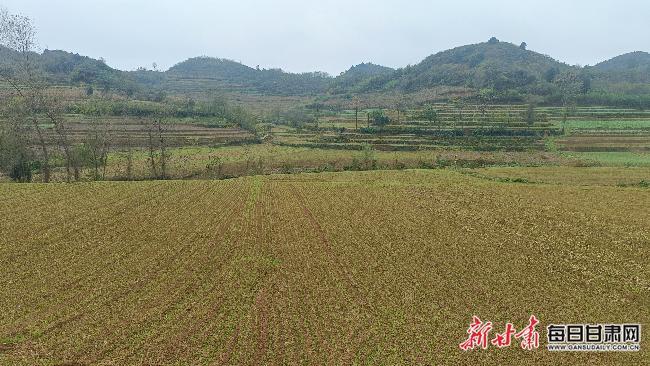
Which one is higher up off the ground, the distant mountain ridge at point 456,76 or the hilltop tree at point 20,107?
the distant mountain ridge at point 456,76

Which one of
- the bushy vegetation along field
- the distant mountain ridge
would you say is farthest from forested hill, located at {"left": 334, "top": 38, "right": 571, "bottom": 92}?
the bushy vegetation along field

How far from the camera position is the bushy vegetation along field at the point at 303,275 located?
530 inches

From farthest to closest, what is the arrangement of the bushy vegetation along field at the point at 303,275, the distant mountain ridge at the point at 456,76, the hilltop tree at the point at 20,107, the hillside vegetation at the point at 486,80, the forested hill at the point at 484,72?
the forested hill at the point at 484,72
the distant mountain ridge at the point at 456,76
the hillside vegetation at the point at 486,80
the hilltop tree at the point at 20,107
the bushy vegetation along field at the point at 303,275

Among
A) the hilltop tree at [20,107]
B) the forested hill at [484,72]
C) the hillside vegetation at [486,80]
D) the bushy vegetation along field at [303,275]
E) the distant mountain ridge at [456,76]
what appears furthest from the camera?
the forested hill at [484,72]

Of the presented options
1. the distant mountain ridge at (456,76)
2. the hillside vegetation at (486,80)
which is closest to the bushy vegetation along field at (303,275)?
the hillside vegetation at (486,80)

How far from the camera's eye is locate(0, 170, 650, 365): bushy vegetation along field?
13.5 meters

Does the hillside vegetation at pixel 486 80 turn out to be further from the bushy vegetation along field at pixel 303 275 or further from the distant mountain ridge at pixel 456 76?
the bushy vegetation along field at pixel 303 275

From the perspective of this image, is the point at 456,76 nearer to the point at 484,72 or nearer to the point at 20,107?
the point at 484,72

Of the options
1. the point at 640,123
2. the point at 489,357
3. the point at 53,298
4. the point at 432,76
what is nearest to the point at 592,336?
the point at 489,357

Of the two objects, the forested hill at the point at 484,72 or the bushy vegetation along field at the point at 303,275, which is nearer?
the bushy vegetation along field at the point at 303,275

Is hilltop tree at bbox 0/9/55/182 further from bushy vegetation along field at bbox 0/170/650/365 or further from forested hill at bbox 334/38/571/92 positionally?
forested hill at bbox 334/38/571/92

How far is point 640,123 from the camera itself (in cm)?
8094

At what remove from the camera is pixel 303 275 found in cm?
1886

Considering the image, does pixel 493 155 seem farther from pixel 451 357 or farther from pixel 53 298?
pixel 53 298
